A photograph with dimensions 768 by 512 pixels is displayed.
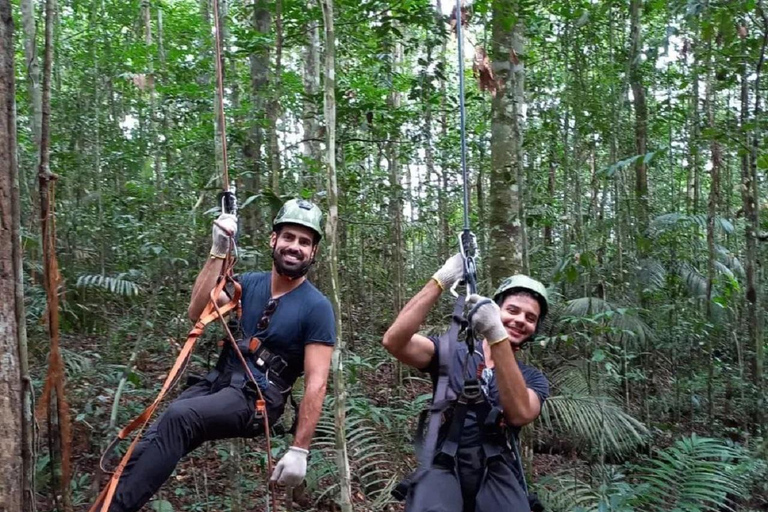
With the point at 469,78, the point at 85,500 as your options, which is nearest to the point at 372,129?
the point at 85,500

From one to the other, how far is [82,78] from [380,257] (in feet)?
17.9

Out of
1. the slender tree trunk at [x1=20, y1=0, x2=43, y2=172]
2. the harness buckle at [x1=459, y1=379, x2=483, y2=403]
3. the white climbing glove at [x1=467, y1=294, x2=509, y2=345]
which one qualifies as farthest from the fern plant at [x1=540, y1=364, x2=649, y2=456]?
the slender tree trunk at [x1=20, y1=0, x2=43, y2=172]

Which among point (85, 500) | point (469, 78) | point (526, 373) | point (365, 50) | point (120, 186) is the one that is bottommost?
point (85, 500)

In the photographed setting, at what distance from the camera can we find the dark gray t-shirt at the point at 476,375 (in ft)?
10.5

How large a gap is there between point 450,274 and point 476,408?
0.69m

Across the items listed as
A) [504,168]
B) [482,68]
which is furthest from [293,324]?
[504,168]

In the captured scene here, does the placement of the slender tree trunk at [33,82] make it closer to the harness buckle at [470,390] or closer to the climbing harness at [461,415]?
the climbing harness at [461,415]

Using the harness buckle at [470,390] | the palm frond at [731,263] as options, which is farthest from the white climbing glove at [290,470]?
the palm frond at [731,263]

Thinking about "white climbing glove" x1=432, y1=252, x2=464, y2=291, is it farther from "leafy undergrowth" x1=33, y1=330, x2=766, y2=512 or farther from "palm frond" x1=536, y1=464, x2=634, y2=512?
"palm frond" x1=536, y1=464, x2=634, y2=512

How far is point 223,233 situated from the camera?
3.62 meters

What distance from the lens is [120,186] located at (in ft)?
30.0

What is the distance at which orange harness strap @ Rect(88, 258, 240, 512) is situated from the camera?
2934 millimetres

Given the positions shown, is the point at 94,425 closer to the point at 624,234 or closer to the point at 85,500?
the point at 85,500

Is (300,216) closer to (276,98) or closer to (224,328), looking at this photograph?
(224,328)
